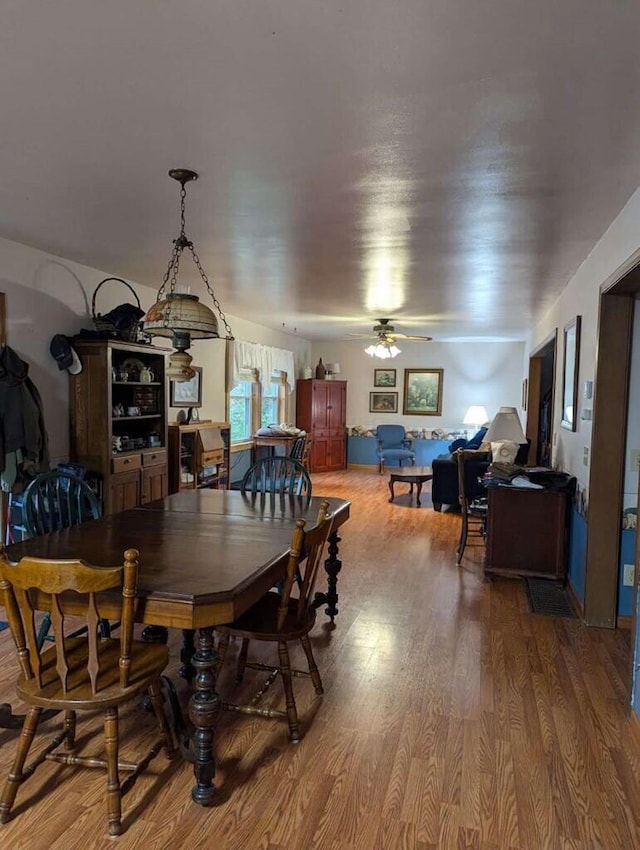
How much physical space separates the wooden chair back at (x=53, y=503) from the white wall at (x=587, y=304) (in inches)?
118

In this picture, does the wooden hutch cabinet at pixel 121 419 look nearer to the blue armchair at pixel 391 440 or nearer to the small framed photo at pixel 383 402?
the blue armchair at pixel 391 440

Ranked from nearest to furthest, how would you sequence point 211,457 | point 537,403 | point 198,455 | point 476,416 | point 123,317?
point 123,317 → point 198,455 → point 211,457 → point 537,403 → point 476,416

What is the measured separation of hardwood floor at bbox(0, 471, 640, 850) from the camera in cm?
181

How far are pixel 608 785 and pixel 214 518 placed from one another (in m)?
2.02

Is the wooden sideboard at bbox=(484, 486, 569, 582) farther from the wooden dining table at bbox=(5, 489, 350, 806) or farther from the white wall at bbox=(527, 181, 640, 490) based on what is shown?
the wooden dining table at bbox=(5, 489, 350, 806)

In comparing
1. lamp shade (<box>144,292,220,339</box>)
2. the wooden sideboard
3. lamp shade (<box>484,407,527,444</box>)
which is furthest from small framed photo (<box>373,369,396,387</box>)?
lamp shade (<box>144,292,220,339</box>)

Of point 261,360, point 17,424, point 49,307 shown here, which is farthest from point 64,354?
point 261,360

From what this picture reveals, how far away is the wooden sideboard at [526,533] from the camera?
13.7 ft

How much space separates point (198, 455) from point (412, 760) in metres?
4.20

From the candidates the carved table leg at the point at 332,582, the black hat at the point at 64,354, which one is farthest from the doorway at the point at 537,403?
the black hat at the point at 64,354

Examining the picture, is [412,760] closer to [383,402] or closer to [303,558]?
[303,558]

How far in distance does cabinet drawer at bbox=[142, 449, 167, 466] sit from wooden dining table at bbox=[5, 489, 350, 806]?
1.51 metres

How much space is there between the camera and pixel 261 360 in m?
8.05

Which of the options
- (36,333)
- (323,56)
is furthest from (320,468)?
(323,56)
